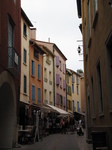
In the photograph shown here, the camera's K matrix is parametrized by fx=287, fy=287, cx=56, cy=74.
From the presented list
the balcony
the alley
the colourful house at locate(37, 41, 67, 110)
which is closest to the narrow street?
the alley

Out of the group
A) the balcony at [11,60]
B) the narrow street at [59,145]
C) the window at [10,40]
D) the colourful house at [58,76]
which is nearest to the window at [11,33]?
the window at [10,40]

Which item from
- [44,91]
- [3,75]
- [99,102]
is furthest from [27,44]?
[99,102]

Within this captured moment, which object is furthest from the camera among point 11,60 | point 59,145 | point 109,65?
point 59,145

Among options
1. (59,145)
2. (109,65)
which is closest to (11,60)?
(59,145)

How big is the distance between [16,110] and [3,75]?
3.56 metres

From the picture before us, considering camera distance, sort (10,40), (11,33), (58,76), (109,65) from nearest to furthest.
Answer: (109,65)
(10,40)
(11,33)
(58,76)

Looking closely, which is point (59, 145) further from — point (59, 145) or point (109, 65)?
point (109, 65)

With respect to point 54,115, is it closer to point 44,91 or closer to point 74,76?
point 44,91

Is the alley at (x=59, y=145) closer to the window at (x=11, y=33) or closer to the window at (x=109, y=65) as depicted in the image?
the window at (x=109, y=65)

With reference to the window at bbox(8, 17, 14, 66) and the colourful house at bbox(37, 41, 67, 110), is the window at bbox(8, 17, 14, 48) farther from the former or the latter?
the colourful house at bbox(37, 41, 67, 110)

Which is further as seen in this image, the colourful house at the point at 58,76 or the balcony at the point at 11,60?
the colourful house at the point at 58,76

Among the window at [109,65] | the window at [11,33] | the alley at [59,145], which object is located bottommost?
the alley at [59,145]

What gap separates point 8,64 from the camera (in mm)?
13734

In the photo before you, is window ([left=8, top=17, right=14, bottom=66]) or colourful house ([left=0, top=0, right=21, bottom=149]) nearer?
colourful house ([left=0, top=0, right=21, bottom=149])
